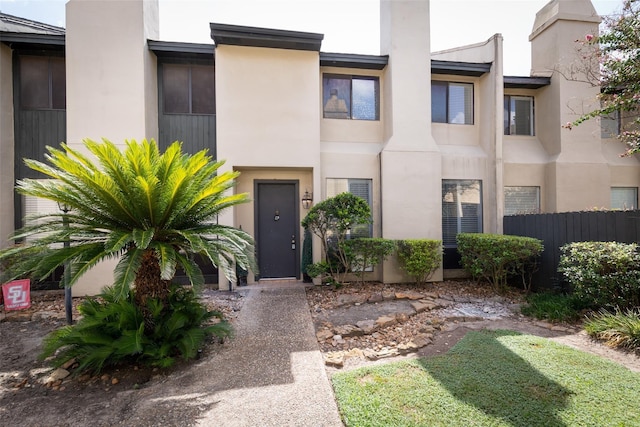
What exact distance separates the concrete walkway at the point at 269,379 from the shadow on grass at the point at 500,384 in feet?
4.70

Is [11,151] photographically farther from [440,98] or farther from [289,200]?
[440,98]

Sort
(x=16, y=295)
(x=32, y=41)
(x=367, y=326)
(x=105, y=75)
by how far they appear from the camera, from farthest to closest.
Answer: (x=105, y=75)
(x=32, y=41)
(x=16, y=295)
(x=367, y=326)

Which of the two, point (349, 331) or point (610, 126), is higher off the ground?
point (610, 126)

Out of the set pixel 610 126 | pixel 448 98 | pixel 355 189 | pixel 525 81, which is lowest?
pixel 355 189

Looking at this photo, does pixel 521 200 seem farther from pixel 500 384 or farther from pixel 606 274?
pixel 500 384

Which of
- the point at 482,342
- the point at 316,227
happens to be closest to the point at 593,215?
the point at 482,342

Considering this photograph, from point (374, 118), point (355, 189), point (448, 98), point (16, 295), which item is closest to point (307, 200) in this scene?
point (355, 189)

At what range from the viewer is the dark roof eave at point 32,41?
6.59 metres

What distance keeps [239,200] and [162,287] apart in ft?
5.69

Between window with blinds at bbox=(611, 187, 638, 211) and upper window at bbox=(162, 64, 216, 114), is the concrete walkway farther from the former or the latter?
window with blinds at bbox=(611, 187, 638, 211)

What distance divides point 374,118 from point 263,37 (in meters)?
3.71

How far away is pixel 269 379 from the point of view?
3320 millimetres

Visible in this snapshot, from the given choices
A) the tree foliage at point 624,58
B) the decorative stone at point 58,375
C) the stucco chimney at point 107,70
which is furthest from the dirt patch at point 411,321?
the stucco chimney at point 107,70

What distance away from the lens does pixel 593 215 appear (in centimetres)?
573
